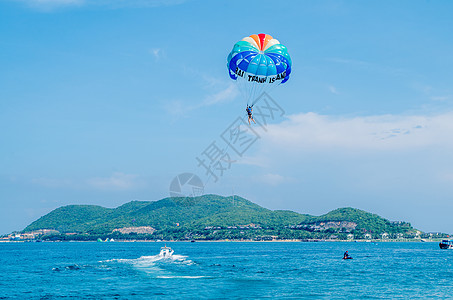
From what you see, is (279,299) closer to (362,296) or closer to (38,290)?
(362,296)

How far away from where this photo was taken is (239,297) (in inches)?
1537

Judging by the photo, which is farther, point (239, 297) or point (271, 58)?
point (271, 58)

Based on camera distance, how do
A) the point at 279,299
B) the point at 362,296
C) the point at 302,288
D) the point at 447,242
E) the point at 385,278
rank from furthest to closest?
the point at 447,242 < the point at 385,278 < the point at 302,288 < the point at 362,296 < the point at 279,299

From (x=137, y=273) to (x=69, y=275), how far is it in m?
8.69

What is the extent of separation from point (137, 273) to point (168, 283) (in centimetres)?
1181

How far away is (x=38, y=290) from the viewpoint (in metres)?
45.1

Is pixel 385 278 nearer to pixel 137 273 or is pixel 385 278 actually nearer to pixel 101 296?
pixel 137 273

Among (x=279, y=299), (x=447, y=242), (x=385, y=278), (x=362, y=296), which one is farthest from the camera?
(x=447, y=242)

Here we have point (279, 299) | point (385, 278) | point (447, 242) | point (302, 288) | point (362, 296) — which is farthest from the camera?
point (447, 242)

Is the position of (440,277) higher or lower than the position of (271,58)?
lower

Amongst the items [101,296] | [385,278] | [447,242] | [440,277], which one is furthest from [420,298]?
[447,242]

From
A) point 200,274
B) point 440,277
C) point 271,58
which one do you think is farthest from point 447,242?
point 271,58

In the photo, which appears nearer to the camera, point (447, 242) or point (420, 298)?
point (420, 298)

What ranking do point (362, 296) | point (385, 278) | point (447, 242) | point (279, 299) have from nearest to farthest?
point (279, 299), point (362, 296), point (385, 278), point (447, 242)
